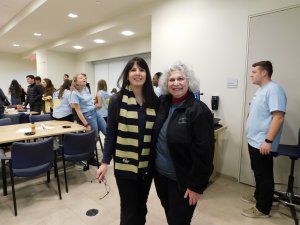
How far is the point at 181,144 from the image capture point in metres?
1.24

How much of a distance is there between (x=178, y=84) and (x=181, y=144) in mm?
381

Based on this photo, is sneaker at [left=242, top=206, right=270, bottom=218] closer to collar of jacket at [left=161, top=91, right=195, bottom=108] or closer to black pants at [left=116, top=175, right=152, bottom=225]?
black pants at [left=116, top=175, right=152, bottom=225]

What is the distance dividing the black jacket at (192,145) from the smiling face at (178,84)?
0.10 m

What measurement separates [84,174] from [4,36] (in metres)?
6.36

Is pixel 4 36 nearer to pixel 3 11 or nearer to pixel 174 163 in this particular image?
pixel 3 11

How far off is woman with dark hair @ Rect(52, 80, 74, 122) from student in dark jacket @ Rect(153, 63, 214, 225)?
8.52ft

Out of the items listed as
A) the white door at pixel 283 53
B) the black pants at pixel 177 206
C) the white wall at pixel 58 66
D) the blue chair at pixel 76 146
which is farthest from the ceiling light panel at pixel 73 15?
the black pants at pixel 177 206

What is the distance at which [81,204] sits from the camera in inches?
96.4

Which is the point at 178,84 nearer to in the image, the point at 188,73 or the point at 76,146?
the point at 188,73

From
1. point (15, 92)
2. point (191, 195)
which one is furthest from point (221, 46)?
point (15, 92)

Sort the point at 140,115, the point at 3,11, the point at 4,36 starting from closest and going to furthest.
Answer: the point at 140,115, the point at 3,11, the point at 4,36

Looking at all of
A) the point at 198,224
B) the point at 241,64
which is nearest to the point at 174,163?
the point at 198,224

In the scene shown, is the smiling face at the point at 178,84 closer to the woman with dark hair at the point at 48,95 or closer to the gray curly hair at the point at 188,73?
the gray curly hair at the point at 188,73

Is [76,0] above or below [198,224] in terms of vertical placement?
above
